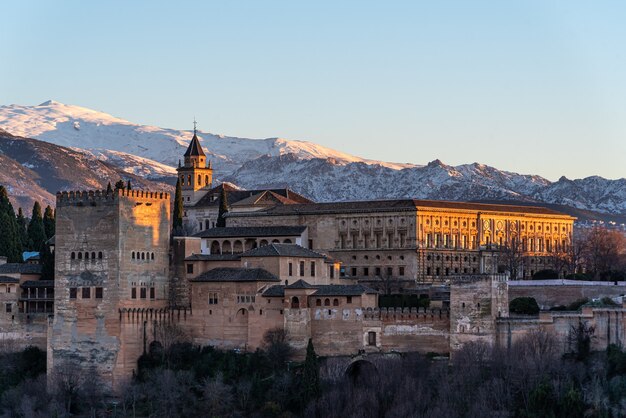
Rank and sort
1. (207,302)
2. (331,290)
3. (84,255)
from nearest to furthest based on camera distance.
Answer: (331,290), (84,255), (207,302)

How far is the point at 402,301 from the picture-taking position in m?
82.2

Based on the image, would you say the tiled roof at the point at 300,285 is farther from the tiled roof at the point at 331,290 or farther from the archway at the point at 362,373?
the archway at the point at 362,373

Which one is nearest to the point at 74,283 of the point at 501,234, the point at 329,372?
the point at 329,372

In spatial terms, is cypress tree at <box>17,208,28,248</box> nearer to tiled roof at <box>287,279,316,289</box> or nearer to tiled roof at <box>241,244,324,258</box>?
tiled roof at <box>241,244,324,258</box>

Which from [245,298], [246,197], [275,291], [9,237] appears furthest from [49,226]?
[275,291]

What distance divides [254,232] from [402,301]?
1197 cm

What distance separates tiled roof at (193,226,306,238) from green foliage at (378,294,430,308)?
8300 millimetres

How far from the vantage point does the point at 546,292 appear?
80000 millimetres

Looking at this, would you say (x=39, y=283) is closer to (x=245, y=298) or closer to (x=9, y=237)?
(x=245, y=298)

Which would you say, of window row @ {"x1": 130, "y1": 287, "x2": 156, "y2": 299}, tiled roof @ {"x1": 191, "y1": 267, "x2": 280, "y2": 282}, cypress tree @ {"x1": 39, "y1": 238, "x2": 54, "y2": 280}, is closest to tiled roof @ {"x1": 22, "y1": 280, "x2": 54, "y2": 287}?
cypress tree @ {"x1": 39, "y1": 238, "x2": 54, "y2": 280}

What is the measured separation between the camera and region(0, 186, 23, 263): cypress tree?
92938 millimetres

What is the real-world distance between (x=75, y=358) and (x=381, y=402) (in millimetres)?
16711

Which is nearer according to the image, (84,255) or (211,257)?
(84,255)

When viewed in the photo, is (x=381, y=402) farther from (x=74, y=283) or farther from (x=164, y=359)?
(x=74, y=283)
